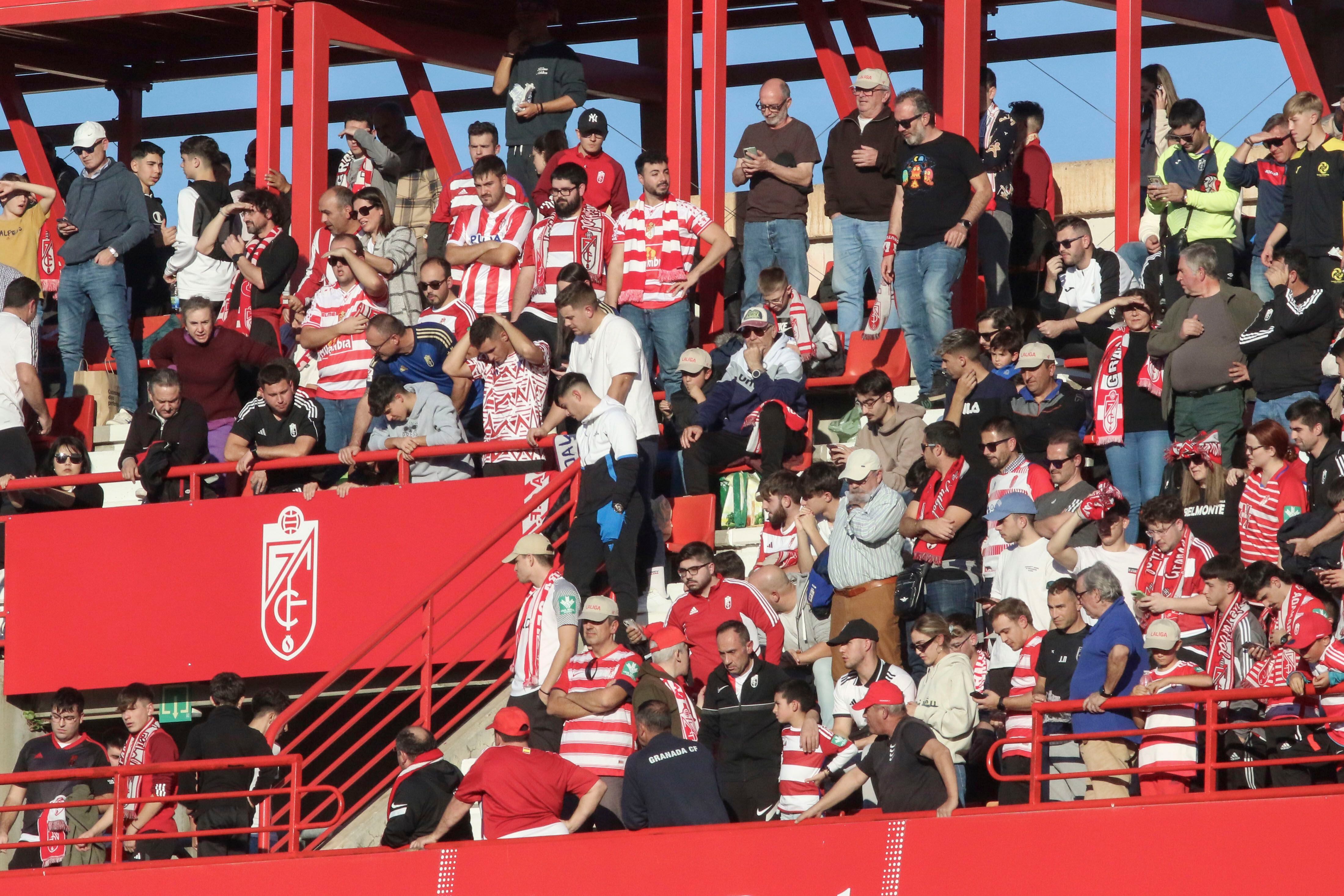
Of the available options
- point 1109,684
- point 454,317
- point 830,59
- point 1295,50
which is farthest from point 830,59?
point 1109,684

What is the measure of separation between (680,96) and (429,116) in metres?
3.36

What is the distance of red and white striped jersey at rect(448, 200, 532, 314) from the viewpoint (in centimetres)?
1538

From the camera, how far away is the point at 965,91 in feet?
51.5

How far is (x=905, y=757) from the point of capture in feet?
34.8

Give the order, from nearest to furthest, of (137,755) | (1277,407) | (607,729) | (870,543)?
(607,729)
(870,543)
(1277,407)
(137,755)

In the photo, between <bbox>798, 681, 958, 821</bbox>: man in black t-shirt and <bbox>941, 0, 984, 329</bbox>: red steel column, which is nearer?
<bbox>798, 681, 958, 821</bbox>: man in black t-shirt

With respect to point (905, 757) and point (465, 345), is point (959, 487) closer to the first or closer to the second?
point (905, 757)

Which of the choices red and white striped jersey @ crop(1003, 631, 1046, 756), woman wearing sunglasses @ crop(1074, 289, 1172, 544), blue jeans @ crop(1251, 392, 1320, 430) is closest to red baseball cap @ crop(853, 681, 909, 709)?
red and white striped jersey @ crop(1003, 631, 1046, 756)

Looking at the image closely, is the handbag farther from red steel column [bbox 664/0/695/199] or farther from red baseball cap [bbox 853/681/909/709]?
red steel column [bbox 664/0/695/199]

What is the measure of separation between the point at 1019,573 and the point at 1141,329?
7.13 feet

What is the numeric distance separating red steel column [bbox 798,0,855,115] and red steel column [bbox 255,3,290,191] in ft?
13.8

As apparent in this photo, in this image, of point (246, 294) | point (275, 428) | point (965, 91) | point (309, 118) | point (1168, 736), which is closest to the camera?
point (1168, 736)

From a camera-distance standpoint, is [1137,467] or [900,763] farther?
[1137,467]

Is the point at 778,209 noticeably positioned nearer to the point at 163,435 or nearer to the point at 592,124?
the point at 592,124
